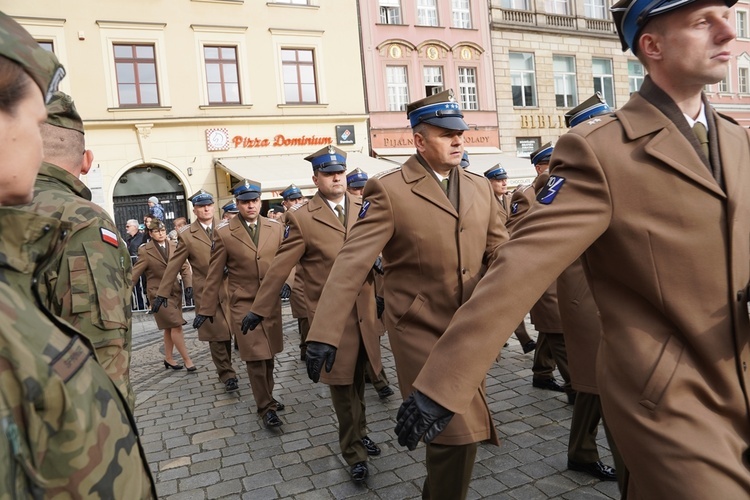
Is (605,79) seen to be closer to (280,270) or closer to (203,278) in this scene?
(203,278)

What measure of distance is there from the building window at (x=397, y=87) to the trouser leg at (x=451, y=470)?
67.5ft

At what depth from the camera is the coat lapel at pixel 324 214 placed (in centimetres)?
529

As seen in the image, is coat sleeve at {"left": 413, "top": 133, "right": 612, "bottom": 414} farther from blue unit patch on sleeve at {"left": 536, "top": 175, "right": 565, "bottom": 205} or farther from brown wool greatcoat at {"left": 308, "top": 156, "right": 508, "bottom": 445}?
brown wool greatcoat at {"left": 308, "top": 156, "right": 508, "bottom": 445}

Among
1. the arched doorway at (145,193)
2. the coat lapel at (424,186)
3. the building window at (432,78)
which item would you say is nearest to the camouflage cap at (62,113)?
the coat lapel at (424,186)

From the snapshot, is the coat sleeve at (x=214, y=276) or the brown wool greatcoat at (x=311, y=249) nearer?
the brown wool greatcoat at (x=311, y=249)

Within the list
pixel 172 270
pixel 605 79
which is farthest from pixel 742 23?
pixel 172 270

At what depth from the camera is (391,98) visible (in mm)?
22609

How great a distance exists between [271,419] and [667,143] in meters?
4.49

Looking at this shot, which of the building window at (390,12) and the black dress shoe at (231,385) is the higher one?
the building window at (390,12)

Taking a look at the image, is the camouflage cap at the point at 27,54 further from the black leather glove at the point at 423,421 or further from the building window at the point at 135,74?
the building window at the point at 135,74

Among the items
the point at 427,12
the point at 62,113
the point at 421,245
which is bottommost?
the point at 421,245

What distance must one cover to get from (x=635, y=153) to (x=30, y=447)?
5.98 feet

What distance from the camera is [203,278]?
308 inches

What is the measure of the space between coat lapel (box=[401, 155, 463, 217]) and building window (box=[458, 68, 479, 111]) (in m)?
21.3
